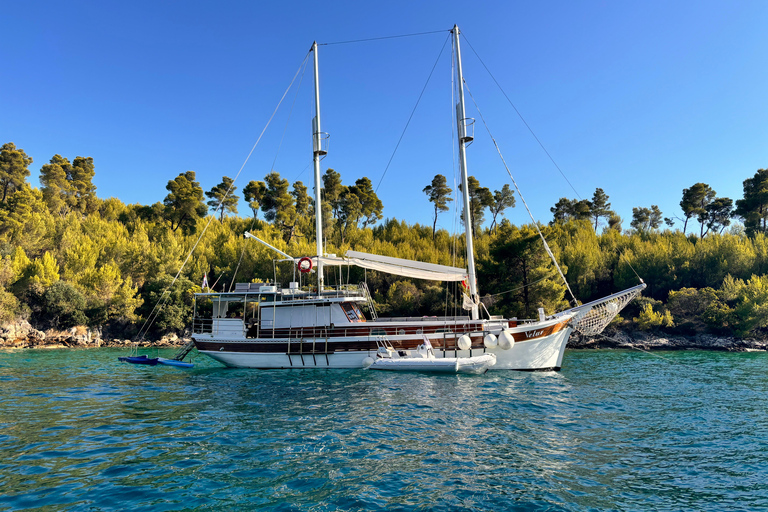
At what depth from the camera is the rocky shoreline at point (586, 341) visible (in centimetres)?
3278

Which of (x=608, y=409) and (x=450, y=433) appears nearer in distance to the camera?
(x=450, y=433)

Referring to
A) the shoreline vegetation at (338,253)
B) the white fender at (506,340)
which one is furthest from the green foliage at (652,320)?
the white fender at (506,340)

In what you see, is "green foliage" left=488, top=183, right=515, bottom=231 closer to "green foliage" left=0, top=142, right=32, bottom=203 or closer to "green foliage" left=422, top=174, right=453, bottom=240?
"green foliage" left=422, top=174, right=453, bottom=240

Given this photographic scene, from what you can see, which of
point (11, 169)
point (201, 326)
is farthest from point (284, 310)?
point (11, 169)

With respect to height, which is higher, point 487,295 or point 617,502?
point 487,295

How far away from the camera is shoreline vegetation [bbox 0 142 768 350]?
35406 millimetres

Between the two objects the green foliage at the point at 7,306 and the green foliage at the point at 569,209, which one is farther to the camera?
the green foliage at the point at 569,209

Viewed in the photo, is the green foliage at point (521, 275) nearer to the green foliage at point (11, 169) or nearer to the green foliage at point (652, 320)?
the green foliage at point (652, 320)

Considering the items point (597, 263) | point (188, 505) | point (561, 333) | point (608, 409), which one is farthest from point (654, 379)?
point (597, 263)

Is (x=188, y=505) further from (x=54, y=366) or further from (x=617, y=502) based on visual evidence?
(x=54, y=366)

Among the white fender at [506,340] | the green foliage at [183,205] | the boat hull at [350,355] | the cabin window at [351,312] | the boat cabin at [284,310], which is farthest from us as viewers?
the green foliage at [183,205]

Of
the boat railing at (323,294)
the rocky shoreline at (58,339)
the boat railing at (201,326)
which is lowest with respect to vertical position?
the rocky shoreline at (58,339)

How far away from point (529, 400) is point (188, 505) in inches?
422

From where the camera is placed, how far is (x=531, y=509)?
243 inches
